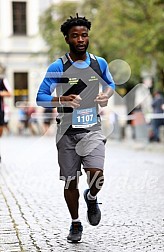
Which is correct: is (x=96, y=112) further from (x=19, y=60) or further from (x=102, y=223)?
(x=19, y=60)

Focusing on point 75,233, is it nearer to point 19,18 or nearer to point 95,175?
point 95,175

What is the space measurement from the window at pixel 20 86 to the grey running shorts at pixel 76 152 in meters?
36.6

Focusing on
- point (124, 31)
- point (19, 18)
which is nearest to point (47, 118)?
point (124, 31)

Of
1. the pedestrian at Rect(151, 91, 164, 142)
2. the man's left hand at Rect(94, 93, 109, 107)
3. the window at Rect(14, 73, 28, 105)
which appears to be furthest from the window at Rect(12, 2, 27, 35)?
the man's left hand at Rect(94, 93, 109, 107)

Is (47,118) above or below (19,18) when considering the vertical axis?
below

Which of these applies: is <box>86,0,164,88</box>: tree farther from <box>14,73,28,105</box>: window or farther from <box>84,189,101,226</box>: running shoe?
<box>84,189,101,226</box>: running shoe

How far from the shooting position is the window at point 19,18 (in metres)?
42.4

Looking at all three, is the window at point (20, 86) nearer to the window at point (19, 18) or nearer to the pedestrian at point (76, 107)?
the window at point (19, 18)

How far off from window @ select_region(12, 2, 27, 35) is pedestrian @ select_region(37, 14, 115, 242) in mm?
37325

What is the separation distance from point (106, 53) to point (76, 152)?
2598 cm

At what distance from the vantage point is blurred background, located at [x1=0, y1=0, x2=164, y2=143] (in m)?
22.7

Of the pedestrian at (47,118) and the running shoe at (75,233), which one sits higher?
the running shoe at (75,233)

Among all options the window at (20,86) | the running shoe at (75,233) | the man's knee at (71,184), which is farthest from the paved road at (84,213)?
the window at (20,86)

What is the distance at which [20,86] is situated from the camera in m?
42.5
